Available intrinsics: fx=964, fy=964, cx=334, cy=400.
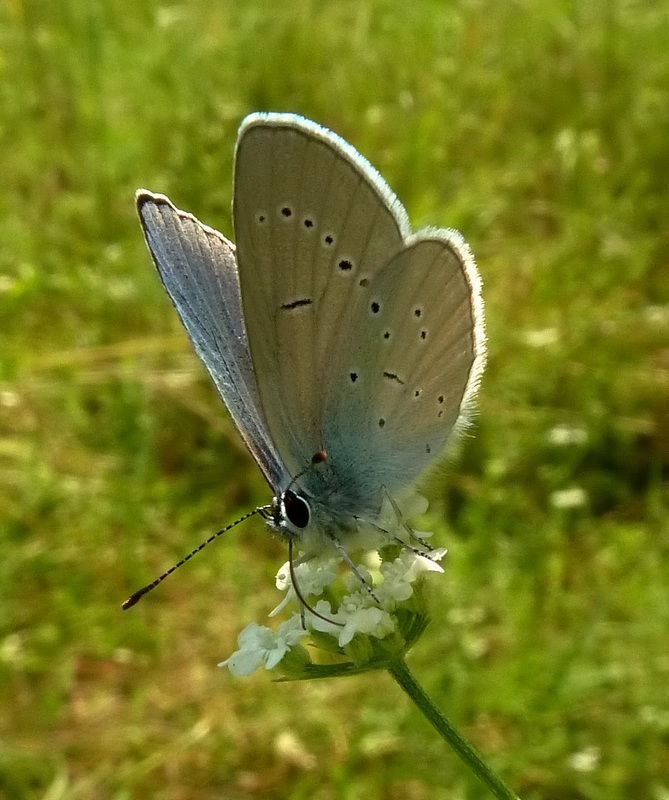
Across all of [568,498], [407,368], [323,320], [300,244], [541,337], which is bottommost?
[568,498]

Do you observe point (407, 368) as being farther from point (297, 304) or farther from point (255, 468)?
point (255, 468)

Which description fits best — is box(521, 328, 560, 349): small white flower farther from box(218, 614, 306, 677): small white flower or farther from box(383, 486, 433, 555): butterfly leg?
box(218, 614, 306, 677): small white flower

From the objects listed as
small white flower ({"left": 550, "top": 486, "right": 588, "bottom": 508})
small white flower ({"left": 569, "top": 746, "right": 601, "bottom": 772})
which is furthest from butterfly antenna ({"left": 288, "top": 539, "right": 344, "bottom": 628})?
small white flower ({"left": 550, "top": 486, "right": 588, "bottom": 508})

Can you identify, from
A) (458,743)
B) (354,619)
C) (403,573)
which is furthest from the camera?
(403,573)

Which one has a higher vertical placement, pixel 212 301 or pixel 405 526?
pixel 212 301

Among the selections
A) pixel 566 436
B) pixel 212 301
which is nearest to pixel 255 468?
pixel 566 436

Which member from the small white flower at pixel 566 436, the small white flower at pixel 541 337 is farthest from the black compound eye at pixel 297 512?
the small white flower at pixel 541 337
